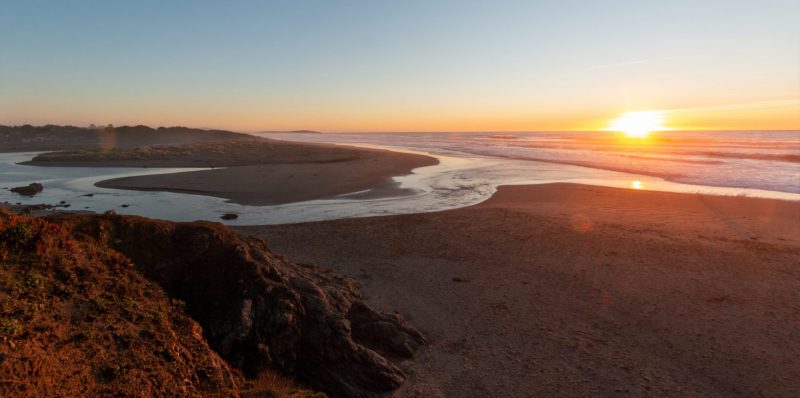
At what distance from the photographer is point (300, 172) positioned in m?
37.1

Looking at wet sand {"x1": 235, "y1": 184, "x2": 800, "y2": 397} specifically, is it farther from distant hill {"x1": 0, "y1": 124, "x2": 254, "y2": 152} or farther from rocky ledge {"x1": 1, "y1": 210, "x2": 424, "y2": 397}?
distant hill {"x1": 0, "y1": 124, "x2": 254, "y2": 152}

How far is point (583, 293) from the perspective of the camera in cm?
1142

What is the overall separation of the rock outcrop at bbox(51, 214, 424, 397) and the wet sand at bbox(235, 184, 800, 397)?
1.05 metres

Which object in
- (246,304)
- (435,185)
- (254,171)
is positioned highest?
(254,171)

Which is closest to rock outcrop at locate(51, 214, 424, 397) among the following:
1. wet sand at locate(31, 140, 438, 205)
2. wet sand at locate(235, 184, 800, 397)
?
wet sand at locate(235, 184, 800, 397)

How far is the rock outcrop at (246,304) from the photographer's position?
23.0ft

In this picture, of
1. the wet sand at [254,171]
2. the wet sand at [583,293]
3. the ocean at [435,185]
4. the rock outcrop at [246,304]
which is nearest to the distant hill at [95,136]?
the wet sand at [254,171]

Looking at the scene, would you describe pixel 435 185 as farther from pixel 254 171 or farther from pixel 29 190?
pixel 29 190

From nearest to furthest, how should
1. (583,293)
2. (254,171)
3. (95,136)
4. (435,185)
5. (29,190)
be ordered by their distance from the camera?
1. (583,293)
2. (29,190)
3. (435,185)
4. (254,171)
5. (95,136)

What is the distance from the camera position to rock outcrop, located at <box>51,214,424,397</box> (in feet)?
23.0

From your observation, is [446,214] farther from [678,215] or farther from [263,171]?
[263,171]

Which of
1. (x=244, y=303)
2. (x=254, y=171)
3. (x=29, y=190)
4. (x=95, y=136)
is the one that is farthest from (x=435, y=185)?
(x=95, y=136)

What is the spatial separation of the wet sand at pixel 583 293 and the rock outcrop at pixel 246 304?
3.43 feet

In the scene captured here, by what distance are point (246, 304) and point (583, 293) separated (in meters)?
8.39
